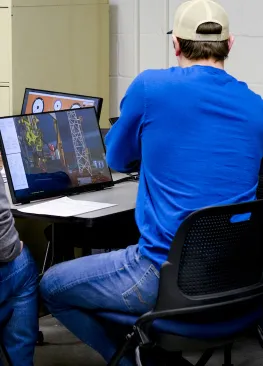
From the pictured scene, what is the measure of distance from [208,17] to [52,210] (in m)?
0.83

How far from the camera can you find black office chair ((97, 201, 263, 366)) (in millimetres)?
2170

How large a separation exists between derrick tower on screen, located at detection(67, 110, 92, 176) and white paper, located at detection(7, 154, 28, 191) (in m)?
0.23

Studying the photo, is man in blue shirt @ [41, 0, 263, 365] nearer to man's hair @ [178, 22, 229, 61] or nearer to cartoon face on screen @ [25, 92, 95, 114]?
man's hair @ [178, 22, 229, 61]

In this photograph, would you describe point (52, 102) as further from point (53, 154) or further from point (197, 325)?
point (197, 325)

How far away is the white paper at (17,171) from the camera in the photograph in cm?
284

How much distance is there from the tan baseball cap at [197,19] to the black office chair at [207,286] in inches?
20.3

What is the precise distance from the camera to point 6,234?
7.96 feet

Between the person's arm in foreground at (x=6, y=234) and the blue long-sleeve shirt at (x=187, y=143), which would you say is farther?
the person's arm in foreground at (x=6, y=234)

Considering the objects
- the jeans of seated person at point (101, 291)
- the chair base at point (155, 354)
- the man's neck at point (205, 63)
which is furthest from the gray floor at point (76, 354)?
the man's neck at point (205, 63)

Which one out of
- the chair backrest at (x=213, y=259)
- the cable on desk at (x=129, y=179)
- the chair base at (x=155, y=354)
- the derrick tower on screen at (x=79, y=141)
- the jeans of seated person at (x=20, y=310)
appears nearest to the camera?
the chair backrest at (x=213, y=259)

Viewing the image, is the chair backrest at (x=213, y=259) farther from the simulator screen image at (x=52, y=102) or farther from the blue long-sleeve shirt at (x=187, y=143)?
the simulator screen image at (x=52, y=102)

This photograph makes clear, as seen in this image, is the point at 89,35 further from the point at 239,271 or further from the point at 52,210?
the point at 239,271

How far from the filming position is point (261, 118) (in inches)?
91.6

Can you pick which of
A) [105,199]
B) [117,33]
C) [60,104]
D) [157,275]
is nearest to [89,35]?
[117,33]
